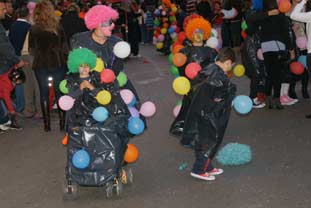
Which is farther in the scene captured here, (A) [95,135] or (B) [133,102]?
(B) [133,102]

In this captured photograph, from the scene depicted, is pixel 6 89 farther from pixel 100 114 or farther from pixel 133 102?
pixel 100 114

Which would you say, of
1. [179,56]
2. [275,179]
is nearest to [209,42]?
[179,56]

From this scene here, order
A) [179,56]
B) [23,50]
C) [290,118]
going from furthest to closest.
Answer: [23,50], [290,118], [179,56]

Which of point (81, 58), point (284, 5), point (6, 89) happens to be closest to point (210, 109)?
point (81, 58)

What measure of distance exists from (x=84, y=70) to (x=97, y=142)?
70cm

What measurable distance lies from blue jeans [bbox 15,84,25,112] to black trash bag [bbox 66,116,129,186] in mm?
4403

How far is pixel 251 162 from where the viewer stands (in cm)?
625

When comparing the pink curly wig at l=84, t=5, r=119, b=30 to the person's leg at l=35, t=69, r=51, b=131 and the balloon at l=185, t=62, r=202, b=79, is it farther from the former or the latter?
the person's leg at l=35, t=69, r=51, b=131

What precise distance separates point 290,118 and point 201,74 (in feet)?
9.45

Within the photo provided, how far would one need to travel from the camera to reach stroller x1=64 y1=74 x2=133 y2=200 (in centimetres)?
514

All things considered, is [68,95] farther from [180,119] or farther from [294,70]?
[294,70]

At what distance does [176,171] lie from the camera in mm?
6094

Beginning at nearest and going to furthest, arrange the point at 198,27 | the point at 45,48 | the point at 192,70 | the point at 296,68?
the point at 192,70
the point at 198,27
the point at 45,48
the point at 296,68

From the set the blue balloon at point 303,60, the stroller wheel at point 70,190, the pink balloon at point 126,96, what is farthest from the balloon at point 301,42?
the stroller wheel at point 70,190
